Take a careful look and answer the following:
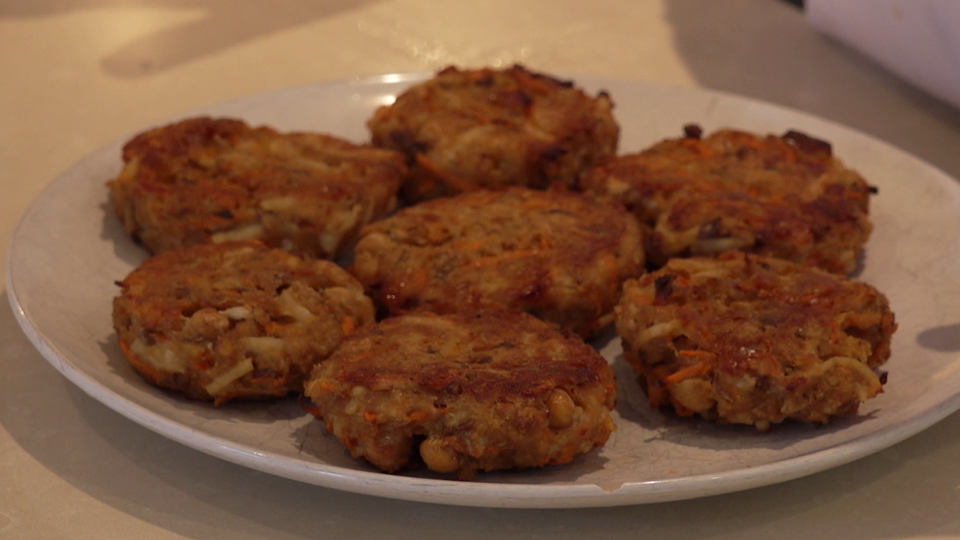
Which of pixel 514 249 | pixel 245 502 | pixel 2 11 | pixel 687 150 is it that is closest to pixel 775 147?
pixel 687 150

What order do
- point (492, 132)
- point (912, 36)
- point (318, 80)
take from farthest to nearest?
point (318, 80), point (912, 36), point (492, 132)

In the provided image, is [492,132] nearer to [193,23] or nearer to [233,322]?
[233,322]

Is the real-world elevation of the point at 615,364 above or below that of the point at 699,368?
below

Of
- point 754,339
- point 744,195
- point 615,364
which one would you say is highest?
point 744,195

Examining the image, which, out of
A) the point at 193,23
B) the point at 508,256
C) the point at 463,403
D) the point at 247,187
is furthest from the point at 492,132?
the point at 193,23

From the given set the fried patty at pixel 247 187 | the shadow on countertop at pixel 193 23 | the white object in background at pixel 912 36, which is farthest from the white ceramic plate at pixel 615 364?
the shadow on countertop at pixel 193 23

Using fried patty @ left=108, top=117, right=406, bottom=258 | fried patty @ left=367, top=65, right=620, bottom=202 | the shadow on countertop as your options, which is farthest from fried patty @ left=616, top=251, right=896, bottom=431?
the shadow on countertop
